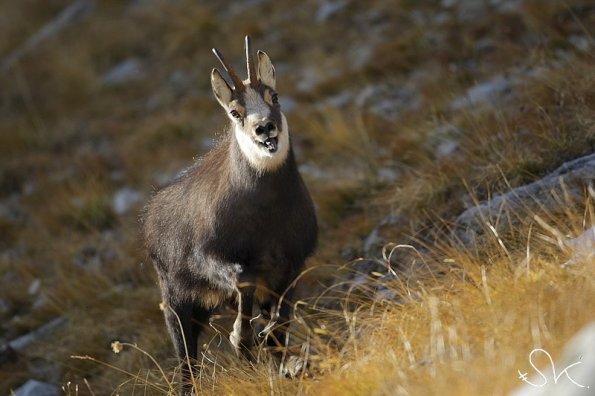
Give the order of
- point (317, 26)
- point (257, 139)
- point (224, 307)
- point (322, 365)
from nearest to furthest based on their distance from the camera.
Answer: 1. point (322, 365)
2. point (257, 139)
3. point (224, 307)
4. point (317, 26)

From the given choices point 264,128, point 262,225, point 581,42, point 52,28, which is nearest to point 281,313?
point 262,225

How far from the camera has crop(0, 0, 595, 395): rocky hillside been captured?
13.9 feet

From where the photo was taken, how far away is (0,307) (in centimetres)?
820

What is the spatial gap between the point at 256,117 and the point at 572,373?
100 inches

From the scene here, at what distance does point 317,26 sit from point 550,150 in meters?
5.67

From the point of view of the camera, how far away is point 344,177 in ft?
26.4

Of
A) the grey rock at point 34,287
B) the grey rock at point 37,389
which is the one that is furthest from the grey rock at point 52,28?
the grey rock at point 37,389

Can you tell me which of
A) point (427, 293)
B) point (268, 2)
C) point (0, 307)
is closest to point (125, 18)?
point (268, 2)

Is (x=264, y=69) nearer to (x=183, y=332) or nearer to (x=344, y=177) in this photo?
(x=183, y=332)

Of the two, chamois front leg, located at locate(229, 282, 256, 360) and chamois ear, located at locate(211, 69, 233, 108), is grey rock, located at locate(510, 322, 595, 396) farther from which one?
chamois ear, located at locate(211, 69, 233, 108)

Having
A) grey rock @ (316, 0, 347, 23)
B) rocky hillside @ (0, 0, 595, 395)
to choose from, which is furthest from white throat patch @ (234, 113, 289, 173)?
grey rock @ (316, 0, 347, 23)

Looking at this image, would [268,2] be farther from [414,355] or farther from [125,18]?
[414,355]

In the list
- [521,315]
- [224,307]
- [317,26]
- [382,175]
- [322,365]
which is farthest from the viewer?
[317,26]

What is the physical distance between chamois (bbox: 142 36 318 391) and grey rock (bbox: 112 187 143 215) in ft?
13.1
